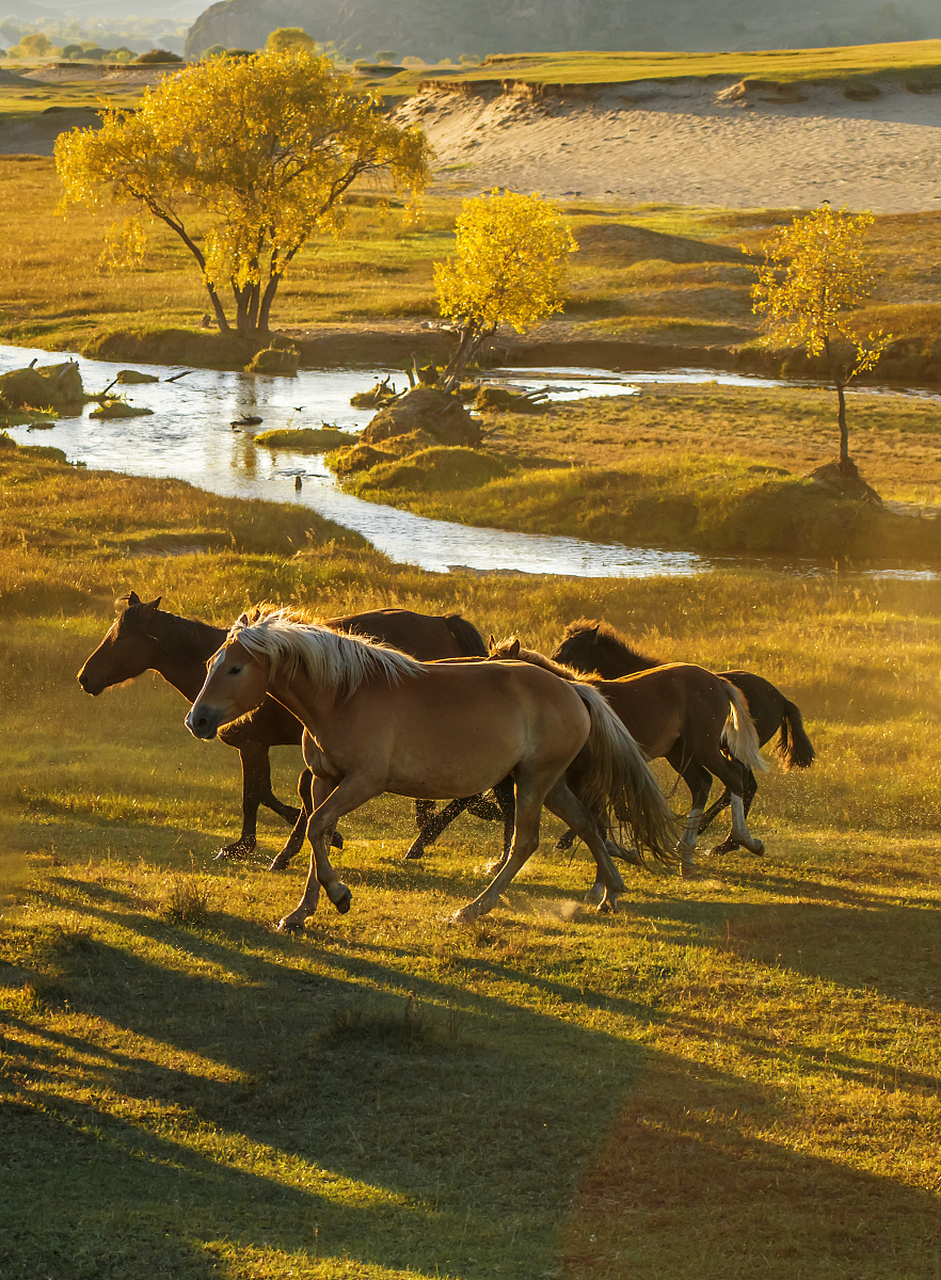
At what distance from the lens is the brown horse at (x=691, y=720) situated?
12.5 meters

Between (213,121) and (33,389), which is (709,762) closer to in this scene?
(33,389)

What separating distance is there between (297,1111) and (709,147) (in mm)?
125191

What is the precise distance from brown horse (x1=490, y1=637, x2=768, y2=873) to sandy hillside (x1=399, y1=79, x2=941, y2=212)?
9339 centimetres

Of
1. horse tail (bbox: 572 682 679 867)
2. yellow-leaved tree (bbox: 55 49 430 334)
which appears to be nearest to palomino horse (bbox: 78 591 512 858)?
horse tail (bbox: 572 682 679 867)

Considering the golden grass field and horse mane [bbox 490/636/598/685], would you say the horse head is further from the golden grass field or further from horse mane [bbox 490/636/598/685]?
horse mane [bbox 490/636/598/685]

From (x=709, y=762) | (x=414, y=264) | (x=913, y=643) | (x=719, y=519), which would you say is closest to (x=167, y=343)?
(x=414, y=264)

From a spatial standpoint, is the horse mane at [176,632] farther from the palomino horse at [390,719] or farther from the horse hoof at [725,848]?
the horse hoof at [725,848]

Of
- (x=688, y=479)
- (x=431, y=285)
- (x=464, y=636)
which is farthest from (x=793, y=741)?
(x=431, y=285)

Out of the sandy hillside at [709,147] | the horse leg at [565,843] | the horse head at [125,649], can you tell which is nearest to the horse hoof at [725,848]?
the horse leg at [565,843]

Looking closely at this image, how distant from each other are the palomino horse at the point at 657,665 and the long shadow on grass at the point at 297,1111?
5680mm

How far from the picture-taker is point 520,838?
10.1 metres

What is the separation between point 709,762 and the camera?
42.0 ft

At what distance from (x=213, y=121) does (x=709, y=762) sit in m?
54.9

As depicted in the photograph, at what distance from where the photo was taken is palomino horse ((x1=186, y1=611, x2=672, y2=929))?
9023 millimetres
